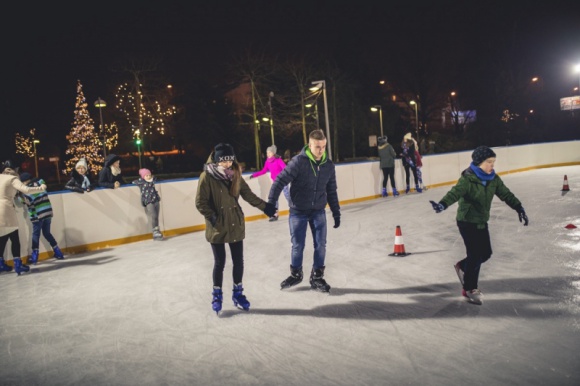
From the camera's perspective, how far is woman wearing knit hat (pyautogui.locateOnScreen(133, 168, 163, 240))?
369 inches

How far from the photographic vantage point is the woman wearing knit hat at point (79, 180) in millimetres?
8664

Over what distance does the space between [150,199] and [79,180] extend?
1.35 metres

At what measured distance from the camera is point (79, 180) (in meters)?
8.80

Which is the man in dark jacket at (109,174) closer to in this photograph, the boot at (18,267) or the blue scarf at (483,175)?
the boot at (18,267)

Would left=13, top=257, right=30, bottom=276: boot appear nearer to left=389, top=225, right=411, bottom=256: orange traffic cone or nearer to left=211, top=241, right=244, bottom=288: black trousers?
left=211, top=241, right=244, bottom=288: black trousers

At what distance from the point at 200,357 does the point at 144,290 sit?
2.36 meters

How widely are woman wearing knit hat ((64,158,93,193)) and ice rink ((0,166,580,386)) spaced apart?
62.5 inches

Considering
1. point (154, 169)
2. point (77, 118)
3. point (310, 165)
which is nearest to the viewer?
point (310, 165)

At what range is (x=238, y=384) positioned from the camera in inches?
123

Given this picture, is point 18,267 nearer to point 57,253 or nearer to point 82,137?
point 57,253

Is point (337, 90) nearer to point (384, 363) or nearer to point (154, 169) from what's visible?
point (154, 169)

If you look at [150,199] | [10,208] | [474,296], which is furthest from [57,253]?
[474,296]

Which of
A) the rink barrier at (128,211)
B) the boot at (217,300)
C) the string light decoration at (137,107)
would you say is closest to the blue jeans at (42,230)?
the rink barrier at (128,211)

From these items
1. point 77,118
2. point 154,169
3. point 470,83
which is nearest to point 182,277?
point 77,118
